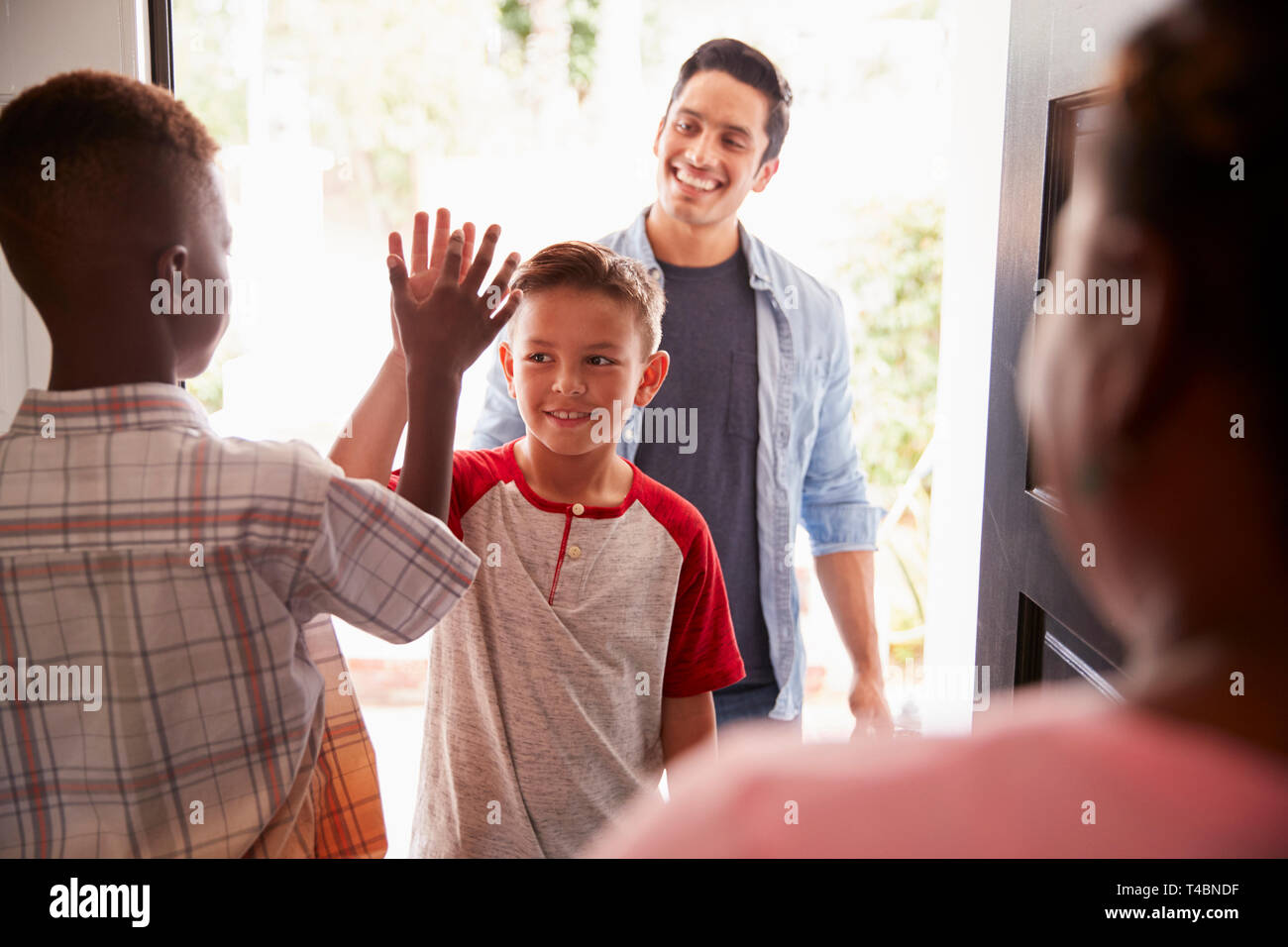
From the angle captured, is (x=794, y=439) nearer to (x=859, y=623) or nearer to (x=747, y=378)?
(x=747, y=378)

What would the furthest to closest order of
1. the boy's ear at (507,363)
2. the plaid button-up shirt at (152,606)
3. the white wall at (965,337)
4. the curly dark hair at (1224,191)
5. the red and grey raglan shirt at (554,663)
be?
the white wall at (965,337) → the boy's ear at (507,363) → the red and grey raglan shirt at (554,663) → the plaid button-up shirt at (152,606) → the curly dark hair at (1224,191)

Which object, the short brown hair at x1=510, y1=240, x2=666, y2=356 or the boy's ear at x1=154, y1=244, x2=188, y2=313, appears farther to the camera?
the short brown hair at x1=510, y1=240, x2=666, y2=356

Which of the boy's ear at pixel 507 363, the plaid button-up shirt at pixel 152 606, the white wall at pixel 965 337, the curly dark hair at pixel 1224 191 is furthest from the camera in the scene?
the white wall at pixel 965 337

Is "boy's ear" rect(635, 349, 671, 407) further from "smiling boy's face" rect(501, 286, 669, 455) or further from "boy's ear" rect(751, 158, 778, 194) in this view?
"boy's ear" rect(751, 158, 778, 194)

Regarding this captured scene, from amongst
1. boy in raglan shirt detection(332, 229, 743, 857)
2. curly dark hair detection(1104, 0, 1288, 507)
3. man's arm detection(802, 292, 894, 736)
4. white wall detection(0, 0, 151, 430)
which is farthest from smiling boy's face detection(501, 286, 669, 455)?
curly dark hair detection(1104, 0, 1288, 507)

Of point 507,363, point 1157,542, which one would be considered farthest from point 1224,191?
point 507,363

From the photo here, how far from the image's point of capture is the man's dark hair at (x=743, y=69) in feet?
4.78

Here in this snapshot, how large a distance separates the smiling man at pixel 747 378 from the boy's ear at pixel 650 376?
0.25 meters

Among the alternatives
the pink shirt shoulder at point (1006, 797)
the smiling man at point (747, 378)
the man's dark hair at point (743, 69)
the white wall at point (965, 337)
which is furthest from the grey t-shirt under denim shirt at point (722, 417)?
the pink shirt shoulder at point (1006, 797)

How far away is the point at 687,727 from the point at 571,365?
46cm

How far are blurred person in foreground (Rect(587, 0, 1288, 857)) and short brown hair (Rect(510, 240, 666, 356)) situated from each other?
815 millimetres

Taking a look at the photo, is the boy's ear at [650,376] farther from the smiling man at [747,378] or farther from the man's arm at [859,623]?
the man's arm at [859,623]

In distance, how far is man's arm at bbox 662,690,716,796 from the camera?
1103mm
